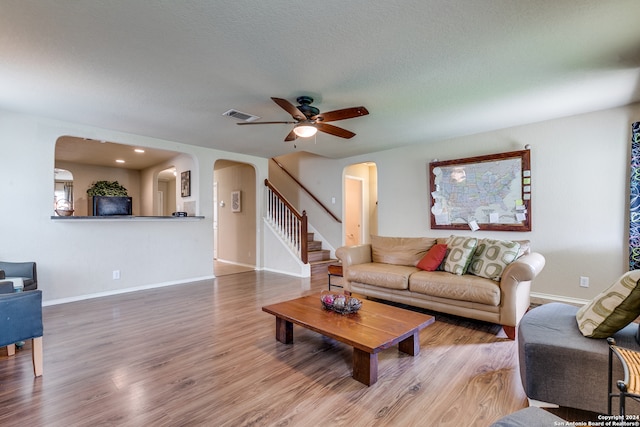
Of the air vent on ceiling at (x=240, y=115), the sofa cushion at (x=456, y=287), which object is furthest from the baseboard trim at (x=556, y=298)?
the air vent on ceiling at (x=240, y=115)

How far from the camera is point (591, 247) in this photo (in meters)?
3.64

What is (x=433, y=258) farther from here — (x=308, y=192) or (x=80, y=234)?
(x=80, y=234)

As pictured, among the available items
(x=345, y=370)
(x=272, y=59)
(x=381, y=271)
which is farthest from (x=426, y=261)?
(x=272, y=59)

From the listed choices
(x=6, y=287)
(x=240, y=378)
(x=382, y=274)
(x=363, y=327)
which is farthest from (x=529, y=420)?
(x=6, y=287)

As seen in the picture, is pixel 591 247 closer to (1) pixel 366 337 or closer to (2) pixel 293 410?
(1) pixel 366 337

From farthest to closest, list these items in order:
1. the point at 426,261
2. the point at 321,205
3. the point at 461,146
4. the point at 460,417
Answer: the point at 321,205 → the point at 461,146 → the point at 426,261 → the point at 460,417

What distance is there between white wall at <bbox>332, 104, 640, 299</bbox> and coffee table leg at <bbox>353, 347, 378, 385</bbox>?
10.7 ft

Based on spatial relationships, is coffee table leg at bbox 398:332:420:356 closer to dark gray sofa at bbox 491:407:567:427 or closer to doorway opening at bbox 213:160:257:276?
dark gray sofa at bbox 491:407:567:427

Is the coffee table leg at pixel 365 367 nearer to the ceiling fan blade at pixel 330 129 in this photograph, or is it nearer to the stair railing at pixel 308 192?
the ceiling fan blade at pixel 330 129

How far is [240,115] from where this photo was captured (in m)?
3.68

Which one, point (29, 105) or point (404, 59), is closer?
point (404, 59)

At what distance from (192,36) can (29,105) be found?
2.69 m

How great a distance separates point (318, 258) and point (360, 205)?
5.90 feet

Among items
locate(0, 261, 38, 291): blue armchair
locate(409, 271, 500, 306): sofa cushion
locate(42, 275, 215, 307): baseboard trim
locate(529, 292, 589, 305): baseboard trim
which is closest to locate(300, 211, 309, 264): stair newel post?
locate(42, 275, 215, 307): baseboard trim
